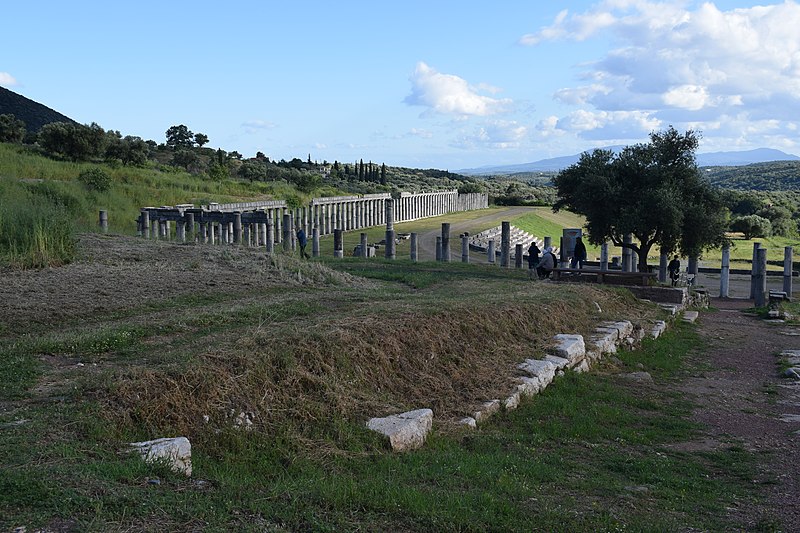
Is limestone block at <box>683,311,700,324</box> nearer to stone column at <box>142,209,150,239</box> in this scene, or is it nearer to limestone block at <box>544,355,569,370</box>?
limestone block at <box>544,355,569,370</box>

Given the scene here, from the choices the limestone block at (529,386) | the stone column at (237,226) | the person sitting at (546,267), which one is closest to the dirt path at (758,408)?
the limestone block at (529,386)

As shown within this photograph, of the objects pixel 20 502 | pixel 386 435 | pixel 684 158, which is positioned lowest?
pixel 386 435

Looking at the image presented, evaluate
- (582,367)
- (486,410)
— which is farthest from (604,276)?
(486,410)

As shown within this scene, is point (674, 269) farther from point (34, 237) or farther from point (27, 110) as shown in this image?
point (27, 110)

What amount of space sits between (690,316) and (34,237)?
16125mm

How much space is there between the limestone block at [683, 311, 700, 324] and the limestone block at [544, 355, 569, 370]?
31.2 feet

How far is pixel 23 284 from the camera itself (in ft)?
40.7

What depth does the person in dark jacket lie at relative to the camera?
25792 millimetres

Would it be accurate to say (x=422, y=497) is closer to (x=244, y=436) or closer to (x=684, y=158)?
(x=244, y=436)

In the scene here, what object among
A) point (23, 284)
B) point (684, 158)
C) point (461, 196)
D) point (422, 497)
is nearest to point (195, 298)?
point (23, 284)

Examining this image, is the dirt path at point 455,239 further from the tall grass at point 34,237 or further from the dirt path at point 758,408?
the tall grass at point 34,237

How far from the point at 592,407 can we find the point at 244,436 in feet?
16.4

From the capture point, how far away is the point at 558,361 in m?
11.2

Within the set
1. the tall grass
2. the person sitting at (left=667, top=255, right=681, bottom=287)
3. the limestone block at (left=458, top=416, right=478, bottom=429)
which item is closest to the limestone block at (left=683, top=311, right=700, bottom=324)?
the person sitting at (left=667, top=255, right=681, bottom=287)
